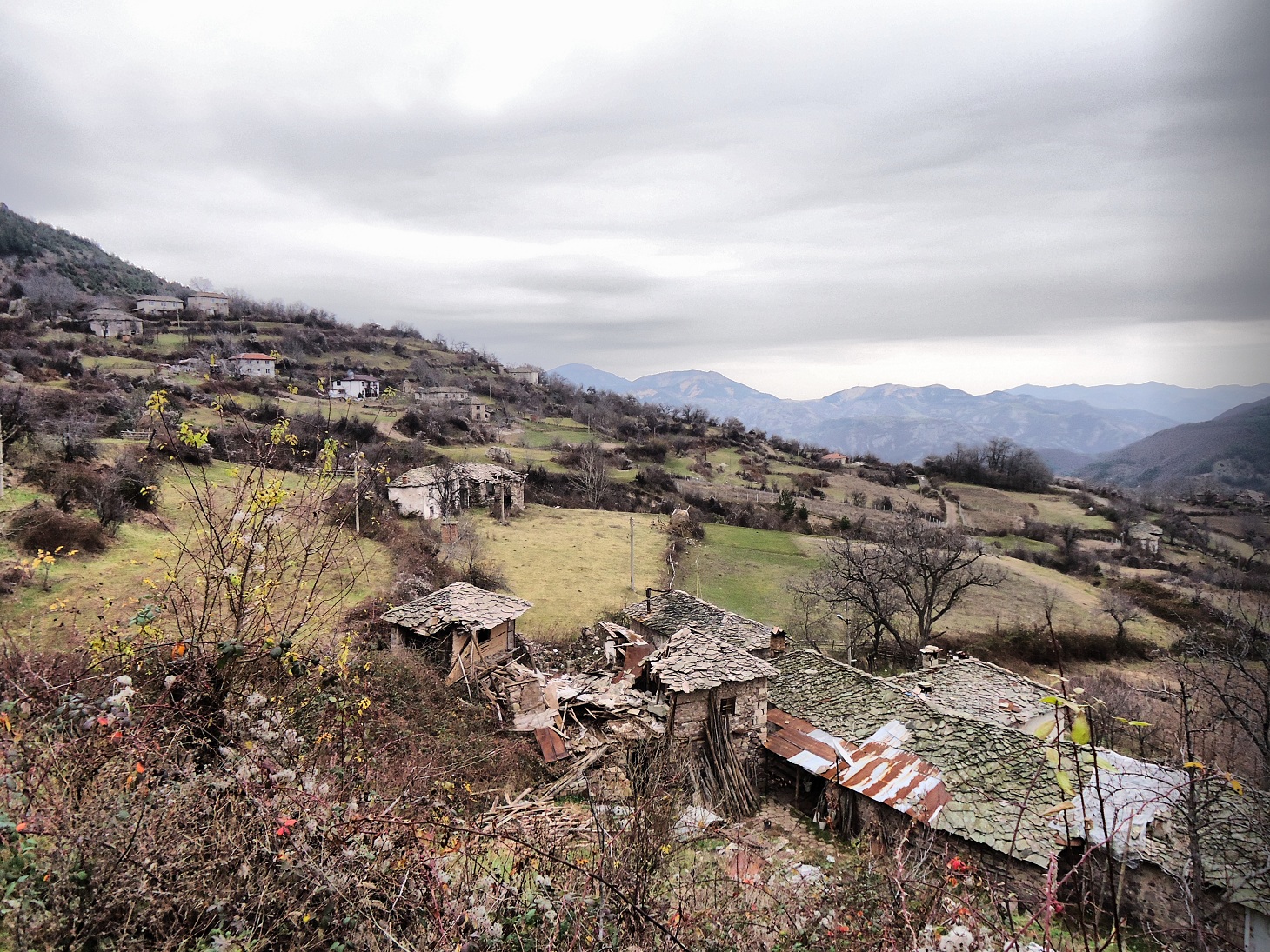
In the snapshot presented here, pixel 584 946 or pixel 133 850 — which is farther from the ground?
pixel 133 850

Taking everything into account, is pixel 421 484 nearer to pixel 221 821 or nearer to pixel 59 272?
pixel 221 821

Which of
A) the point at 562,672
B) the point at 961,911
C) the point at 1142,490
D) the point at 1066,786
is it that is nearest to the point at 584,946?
the point at 961,911

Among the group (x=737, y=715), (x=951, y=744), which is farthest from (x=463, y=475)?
(x=951, y=744)

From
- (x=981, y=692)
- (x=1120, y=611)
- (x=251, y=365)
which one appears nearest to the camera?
(x=981, y=692)

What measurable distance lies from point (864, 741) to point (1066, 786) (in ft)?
43.1

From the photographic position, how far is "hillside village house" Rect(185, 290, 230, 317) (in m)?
88.2

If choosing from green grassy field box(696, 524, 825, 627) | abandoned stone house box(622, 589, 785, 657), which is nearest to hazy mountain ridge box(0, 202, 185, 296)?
green grassy field box(696, 524, 825, 627)

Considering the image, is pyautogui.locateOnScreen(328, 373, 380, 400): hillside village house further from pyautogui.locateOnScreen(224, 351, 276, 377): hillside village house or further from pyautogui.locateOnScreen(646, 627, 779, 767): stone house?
pyautogui.locateOnScreen(646, 627, 779, 767): stone house

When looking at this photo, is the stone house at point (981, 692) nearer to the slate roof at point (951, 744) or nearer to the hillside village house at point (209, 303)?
the slate roof at point (951, 744)

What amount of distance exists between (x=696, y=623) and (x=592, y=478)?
28.5 m

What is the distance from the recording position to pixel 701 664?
13578mm

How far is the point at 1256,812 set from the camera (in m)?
9.29

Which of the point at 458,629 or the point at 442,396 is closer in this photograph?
the point at 458,629

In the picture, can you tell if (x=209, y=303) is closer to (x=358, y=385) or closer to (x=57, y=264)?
(x=57, y=264)
